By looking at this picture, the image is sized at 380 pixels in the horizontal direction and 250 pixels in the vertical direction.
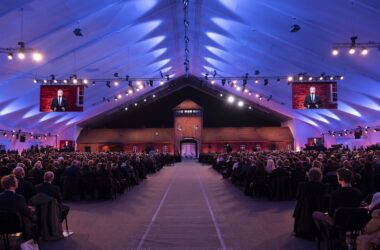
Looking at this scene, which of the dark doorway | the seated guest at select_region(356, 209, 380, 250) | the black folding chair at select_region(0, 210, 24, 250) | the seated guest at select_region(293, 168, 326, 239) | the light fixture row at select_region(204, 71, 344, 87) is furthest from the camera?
the dark doorway

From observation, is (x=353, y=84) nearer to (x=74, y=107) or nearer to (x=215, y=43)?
(x=215, y=43)

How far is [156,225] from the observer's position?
8.21 metres

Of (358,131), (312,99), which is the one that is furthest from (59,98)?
(358,131)

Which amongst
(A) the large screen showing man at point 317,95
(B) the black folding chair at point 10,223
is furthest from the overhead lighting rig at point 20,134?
(B) the black folding chair at point 10,223

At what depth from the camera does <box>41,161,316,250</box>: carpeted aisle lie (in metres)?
6.68

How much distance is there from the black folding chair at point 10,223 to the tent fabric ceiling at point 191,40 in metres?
7.64

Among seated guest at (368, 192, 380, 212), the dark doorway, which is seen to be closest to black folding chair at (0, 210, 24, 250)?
seated guest at (368, 192, 380, 212)

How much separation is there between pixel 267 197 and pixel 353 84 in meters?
12.5

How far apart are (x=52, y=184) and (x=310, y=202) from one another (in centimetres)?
462

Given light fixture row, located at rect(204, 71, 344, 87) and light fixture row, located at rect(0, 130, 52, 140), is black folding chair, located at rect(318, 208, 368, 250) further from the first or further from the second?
light fixture row, located at rect(0, 130, 52, 140)

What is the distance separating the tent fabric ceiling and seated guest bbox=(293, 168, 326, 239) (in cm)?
705

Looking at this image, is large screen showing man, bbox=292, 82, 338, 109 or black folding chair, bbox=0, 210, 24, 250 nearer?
black folding chair, bbox=0, 210, 24, 250

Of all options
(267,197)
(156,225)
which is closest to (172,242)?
(156,225)

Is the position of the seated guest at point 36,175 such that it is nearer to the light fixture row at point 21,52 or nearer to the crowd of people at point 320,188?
the light fixture row at point 21,52
